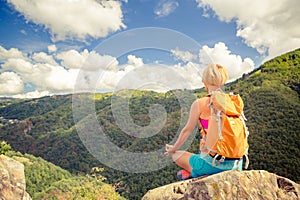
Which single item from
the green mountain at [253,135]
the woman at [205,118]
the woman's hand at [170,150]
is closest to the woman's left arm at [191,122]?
the woman at [205,118]

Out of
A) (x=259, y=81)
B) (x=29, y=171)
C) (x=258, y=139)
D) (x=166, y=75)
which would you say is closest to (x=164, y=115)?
(x=166, y=75)

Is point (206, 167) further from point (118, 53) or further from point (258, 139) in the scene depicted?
point (258, 139)

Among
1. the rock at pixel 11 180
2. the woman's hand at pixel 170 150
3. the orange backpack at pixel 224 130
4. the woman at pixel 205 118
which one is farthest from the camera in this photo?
the rock at pixel 11 180

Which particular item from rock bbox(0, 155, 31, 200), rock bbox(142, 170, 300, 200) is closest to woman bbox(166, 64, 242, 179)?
rock bbox(142, 170, 300, 200)

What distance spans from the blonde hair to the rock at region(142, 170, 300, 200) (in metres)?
1.05

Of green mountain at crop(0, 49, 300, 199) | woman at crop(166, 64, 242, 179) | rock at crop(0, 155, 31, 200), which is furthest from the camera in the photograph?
green mountain at crop(0, 49, 300, 199)

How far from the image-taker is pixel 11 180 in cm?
1307

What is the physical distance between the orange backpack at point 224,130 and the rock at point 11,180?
11688mm

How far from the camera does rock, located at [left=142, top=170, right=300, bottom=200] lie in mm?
2852

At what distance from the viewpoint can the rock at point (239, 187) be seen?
9.36ft

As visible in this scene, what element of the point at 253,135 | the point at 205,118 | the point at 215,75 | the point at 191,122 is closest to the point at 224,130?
the point at 205,118

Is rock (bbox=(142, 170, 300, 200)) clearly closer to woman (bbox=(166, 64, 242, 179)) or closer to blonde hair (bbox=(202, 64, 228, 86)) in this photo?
woman (bbox=(166, 64, 242, 179))

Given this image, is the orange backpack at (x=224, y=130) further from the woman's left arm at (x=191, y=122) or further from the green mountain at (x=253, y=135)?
the green mountain at (x=253, y=135)

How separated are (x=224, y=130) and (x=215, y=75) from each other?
651mm
